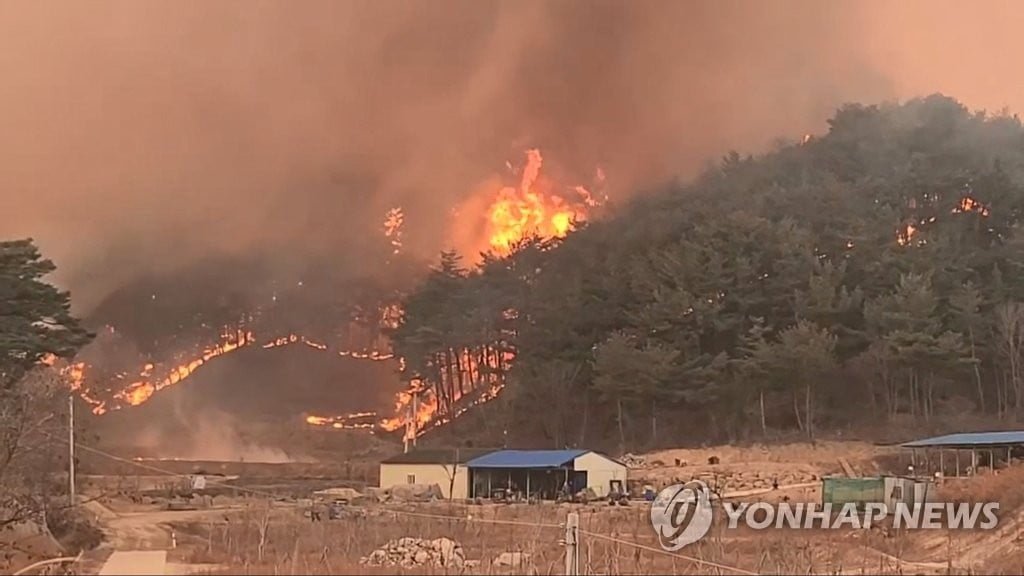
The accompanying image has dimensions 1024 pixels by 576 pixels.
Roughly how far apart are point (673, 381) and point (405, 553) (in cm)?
3161

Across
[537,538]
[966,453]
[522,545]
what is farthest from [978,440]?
[522,545]

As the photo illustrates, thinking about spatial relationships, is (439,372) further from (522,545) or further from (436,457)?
(522,545)

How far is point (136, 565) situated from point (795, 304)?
39.4 meters

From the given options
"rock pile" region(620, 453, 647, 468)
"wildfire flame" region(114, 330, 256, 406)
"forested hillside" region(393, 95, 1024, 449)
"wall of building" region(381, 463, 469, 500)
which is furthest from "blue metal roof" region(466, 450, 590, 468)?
"wildfire flame" region(114, 330, 256, 406)

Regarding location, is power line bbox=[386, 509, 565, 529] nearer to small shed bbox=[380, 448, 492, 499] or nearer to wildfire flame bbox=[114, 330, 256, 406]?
small shed bbox=[380, 448, 492, 499]

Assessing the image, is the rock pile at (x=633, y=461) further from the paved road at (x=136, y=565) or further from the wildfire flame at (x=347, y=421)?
the wildfire flame at (x=347, y=421)

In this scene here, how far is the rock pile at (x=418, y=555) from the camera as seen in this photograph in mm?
18219

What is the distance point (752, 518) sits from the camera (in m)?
24.6

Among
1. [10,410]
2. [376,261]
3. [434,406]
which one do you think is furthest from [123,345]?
[10,410]

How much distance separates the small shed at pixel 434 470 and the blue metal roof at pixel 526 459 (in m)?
0.69

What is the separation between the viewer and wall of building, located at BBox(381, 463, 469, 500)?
134 ft

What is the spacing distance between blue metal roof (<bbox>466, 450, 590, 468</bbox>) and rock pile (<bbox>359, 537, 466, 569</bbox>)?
18907 mm

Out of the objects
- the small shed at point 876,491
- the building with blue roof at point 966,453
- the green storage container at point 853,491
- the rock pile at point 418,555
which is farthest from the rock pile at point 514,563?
the building with blue roof at point 966,453

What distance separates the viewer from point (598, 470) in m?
39.7
